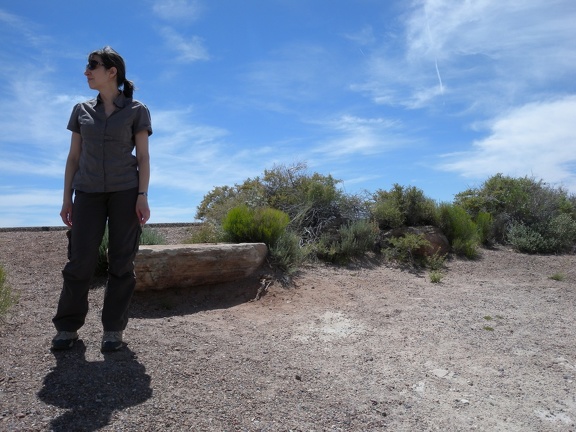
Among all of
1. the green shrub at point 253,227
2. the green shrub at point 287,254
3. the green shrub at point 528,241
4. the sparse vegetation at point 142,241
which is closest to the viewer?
the sparse vegetation at point 142,241

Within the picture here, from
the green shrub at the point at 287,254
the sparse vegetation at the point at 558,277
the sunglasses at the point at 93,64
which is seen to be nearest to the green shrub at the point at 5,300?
the sunglasses at the point at 93,64

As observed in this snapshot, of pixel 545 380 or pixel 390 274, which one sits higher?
pixel 390 274

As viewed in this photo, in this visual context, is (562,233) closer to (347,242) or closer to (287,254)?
(347,242)

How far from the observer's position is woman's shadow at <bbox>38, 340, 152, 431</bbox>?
9.82 feet

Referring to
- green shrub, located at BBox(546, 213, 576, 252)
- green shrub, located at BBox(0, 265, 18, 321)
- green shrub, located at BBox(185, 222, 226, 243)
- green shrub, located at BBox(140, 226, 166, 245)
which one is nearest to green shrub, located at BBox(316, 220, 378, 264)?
green shrub, located at BBox(185, 222, 226, 243)

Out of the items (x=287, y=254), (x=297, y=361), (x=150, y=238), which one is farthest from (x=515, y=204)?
(x=297, y=361)

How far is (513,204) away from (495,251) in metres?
2.09

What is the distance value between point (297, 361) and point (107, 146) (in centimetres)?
219

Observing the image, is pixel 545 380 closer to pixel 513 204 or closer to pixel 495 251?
pixel 495 251

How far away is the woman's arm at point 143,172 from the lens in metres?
3.67

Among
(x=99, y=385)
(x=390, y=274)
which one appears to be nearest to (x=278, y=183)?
(x=390, y=274)

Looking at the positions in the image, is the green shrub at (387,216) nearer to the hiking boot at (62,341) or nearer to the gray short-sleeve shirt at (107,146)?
the gray short-sleeve shirt at (107,146)

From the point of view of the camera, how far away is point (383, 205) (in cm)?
1004

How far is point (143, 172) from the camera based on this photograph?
12.2 ft
